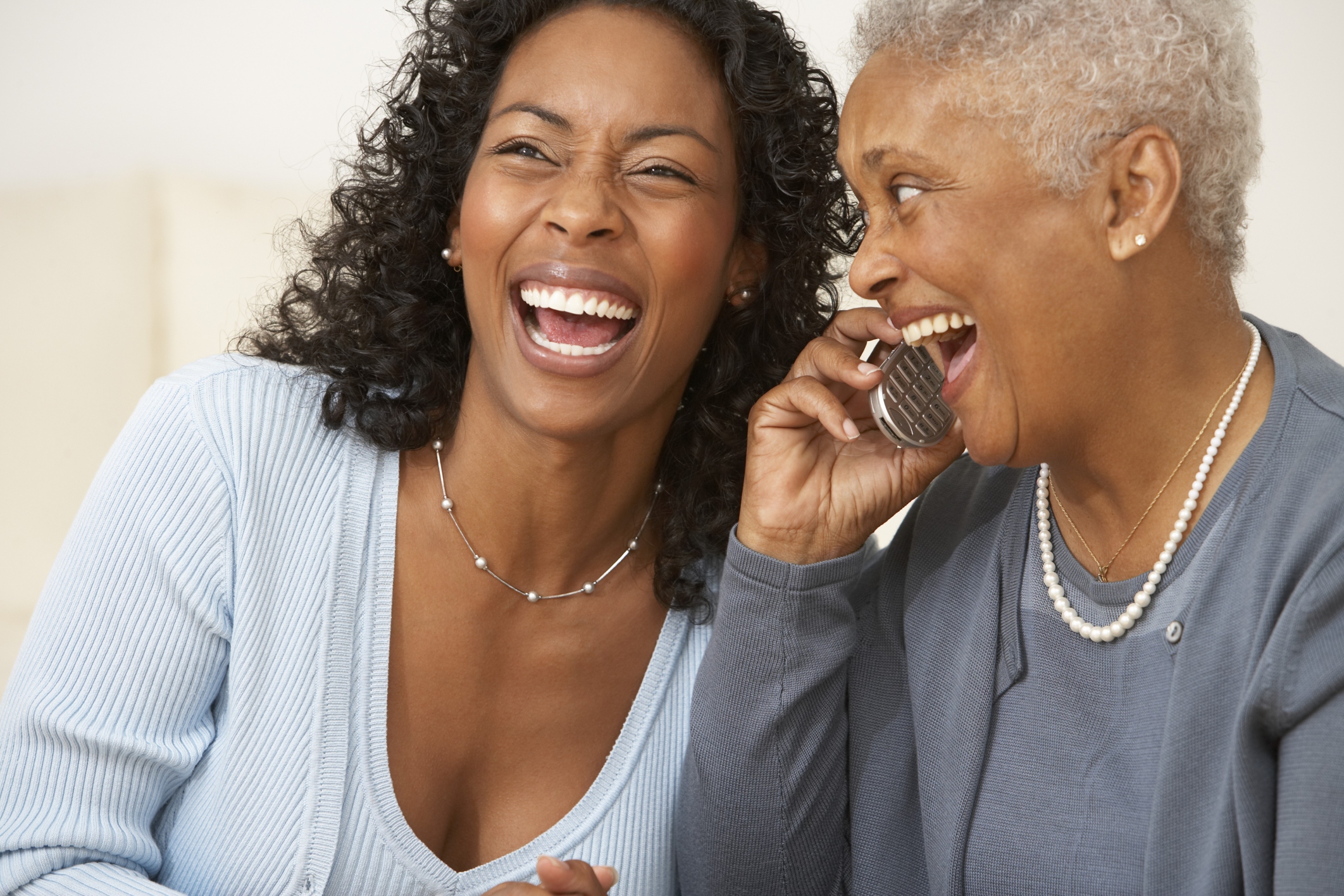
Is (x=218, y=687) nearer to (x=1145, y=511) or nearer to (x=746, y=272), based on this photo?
(x=746, y=272)

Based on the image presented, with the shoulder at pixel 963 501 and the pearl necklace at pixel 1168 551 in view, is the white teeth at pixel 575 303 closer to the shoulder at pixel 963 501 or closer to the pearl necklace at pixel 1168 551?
the shoulder at pixel 963 501

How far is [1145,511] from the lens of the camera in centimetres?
151

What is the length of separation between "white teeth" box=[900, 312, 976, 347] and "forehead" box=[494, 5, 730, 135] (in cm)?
45

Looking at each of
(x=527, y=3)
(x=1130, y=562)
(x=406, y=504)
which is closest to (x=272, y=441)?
(x=406, y=504)

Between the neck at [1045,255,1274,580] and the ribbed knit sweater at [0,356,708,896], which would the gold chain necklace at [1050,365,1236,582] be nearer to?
the neck at [1045,255,1274,580]

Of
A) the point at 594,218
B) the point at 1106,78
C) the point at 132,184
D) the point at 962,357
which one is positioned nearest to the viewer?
the point at 1106,78

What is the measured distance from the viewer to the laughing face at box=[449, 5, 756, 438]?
170cm

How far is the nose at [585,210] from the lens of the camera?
1.66 metres

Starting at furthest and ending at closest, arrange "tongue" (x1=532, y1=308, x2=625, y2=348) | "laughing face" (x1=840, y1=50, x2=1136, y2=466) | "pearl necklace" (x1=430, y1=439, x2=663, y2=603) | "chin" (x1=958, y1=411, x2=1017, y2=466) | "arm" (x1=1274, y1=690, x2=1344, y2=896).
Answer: "pearl necklace" (x1=430, y1=439, x2=663, y2=603)
"tongue" (x1=532, y1=308, x2=625, y2=348)
"chin" (x1=958, y1=411, x2=1017, y2=466)
"laughing face" (x1=840, y1=50, x2=1136, y2=466)
"arm" (x1=1274, y1=690, x2=1344, y2=896)

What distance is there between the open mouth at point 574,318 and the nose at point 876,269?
1.13ft

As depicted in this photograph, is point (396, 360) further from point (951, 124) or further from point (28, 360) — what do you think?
point (28, 360)

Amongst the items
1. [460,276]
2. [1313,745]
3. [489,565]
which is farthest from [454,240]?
[1313,745]

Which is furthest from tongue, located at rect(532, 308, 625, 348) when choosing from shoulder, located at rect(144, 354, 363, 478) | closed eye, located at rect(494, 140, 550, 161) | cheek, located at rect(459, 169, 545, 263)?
shoulder, located at rect(144, 354, 363, 478)

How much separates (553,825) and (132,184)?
204cm
